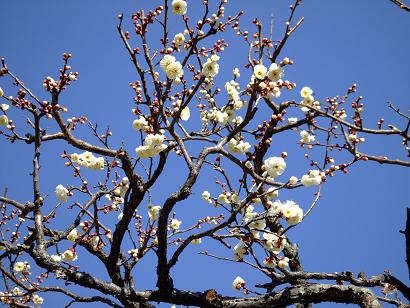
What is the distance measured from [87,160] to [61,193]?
1.78 feet

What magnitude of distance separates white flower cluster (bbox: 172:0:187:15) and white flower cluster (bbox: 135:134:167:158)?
1.42m

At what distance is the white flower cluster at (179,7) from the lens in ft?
12.3

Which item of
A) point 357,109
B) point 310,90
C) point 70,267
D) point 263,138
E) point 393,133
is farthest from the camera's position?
point 310,90

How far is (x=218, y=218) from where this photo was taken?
214 inches

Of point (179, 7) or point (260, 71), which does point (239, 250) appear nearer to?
point (260, 71)

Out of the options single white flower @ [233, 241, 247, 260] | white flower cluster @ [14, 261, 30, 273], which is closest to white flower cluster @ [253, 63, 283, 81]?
single white flower @ [233, 241, 247, 260]

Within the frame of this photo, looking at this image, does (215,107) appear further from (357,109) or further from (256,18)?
(357,109)

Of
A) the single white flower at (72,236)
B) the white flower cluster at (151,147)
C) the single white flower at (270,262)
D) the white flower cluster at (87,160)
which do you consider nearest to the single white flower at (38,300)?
the single white flower at (72,236)

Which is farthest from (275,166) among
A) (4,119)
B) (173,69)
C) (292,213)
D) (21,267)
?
(21,267)

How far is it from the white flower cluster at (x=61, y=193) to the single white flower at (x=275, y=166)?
2617 mm

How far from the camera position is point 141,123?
4.09 m

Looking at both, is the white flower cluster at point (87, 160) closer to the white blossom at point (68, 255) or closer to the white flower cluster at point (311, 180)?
the white blossom at point (68, 255)

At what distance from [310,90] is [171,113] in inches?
82.0

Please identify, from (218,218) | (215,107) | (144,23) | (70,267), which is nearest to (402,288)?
(218,218)
